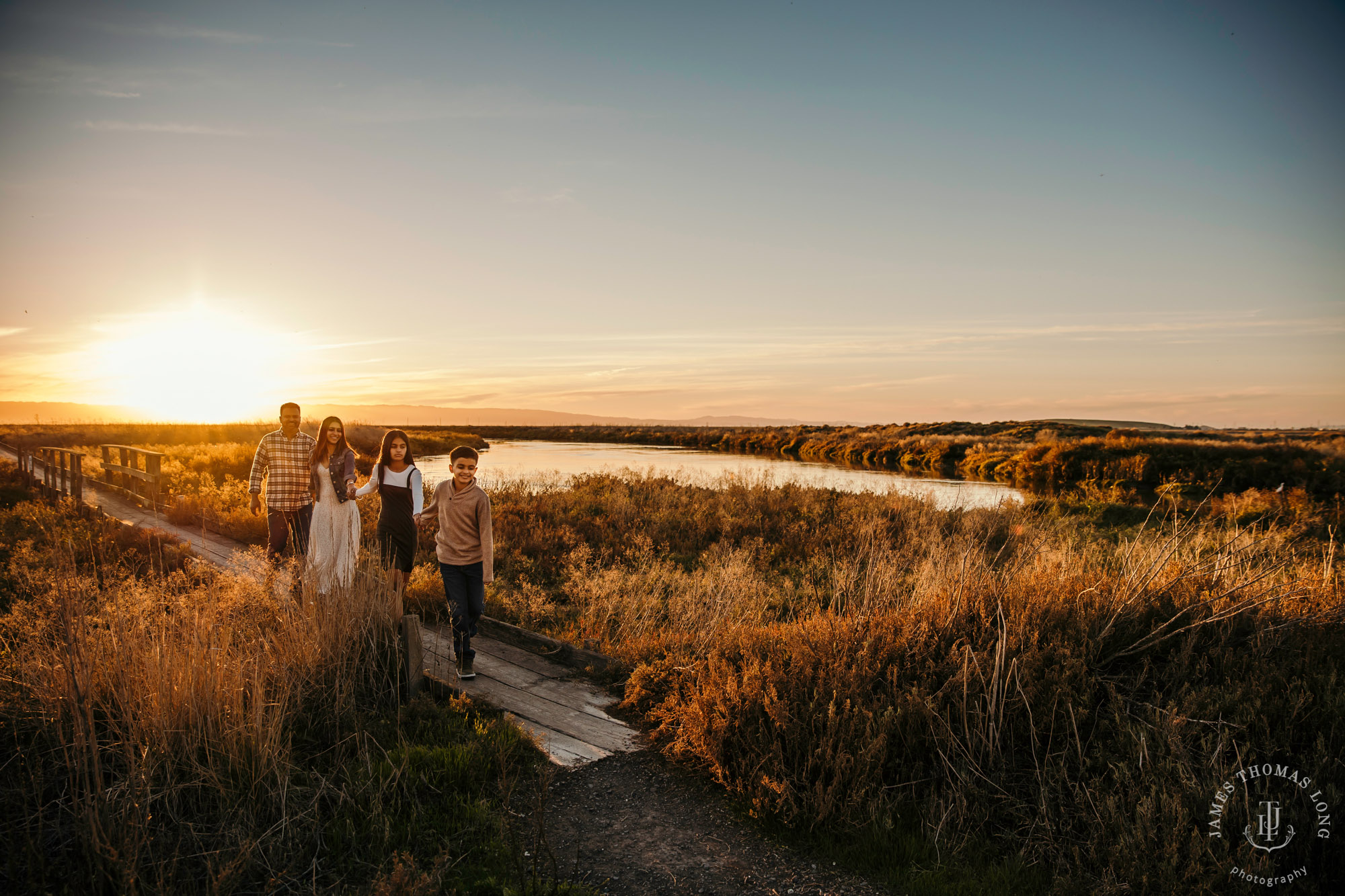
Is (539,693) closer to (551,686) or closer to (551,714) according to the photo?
(551,686)

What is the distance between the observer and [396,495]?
22.5ft

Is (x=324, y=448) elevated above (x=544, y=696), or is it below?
above

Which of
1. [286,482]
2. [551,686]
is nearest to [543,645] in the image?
[551,686]

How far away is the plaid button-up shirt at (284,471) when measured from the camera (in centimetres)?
697

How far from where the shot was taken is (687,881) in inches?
134

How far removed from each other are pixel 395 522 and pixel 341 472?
0.73 meters

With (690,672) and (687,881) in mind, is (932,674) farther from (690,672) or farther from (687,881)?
(687,881)

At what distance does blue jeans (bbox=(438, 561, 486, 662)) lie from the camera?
580 cm

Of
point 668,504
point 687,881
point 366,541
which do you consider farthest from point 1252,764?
point 668,504

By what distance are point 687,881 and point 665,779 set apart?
1.00 m

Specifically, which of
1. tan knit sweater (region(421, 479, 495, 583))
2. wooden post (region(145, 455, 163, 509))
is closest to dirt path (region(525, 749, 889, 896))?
tan knit sweater (region(421, 479, 495, 583))

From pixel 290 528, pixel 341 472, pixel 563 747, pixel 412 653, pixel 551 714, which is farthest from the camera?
pixel 290 528

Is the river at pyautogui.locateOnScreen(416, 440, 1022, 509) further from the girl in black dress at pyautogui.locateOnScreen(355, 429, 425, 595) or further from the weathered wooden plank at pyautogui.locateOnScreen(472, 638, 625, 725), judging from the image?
the weathered wooden plank at pyautogui.locateOnScreen(472, 638, 625, 725)

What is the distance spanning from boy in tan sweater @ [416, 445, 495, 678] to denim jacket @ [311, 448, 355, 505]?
4.53 feet
